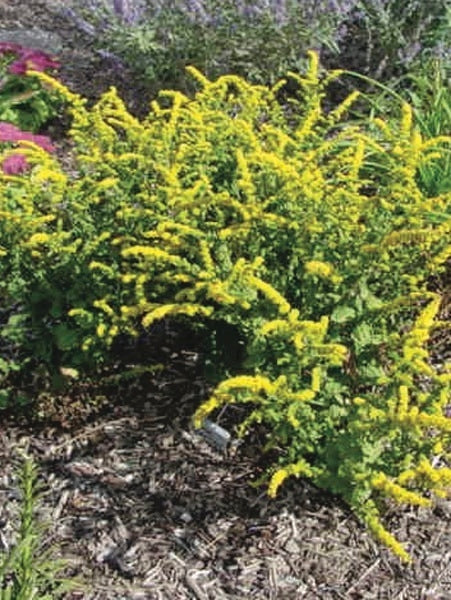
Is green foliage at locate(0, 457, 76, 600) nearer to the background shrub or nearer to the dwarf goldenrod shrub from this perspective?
the dwarf goldenrod shrub

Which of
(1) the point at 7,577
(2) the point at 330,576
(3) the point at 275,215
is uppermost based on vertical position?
(3) the point at 275,215

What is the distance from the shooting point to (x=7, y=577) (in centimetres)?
269

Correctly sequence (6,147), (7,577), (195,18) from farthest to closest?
1. (195,18)
2. (6,147)
3. (7,577)

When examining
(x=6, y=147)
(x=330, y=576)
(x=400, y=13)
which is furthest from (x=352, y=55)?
(x=330, y=576)

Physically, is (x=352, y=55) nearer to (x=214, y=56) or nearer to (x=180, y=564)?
(x=214, y=56)

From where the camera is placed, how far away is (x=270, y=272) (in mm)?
2873

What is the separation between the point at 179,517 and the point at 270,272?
800 mm

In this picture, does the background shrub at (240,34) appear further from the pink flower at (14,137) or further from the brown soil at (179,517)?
the brown soil at (179,517)

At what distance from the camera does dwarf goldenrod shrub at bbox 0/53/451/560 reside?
2541mm

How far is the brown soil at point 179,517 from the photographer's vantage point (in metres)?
2.68

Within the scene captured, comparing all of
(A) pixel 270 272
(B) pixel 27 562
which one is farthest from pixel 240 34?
(B) pixel 27 562

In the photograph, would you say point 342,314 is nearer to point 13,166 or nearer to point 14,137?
point 13,166

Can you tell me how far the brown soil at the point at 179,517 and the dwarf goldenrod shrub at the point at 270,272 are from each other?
0.54 feet

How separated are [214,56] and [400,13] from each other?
4.08 ft
